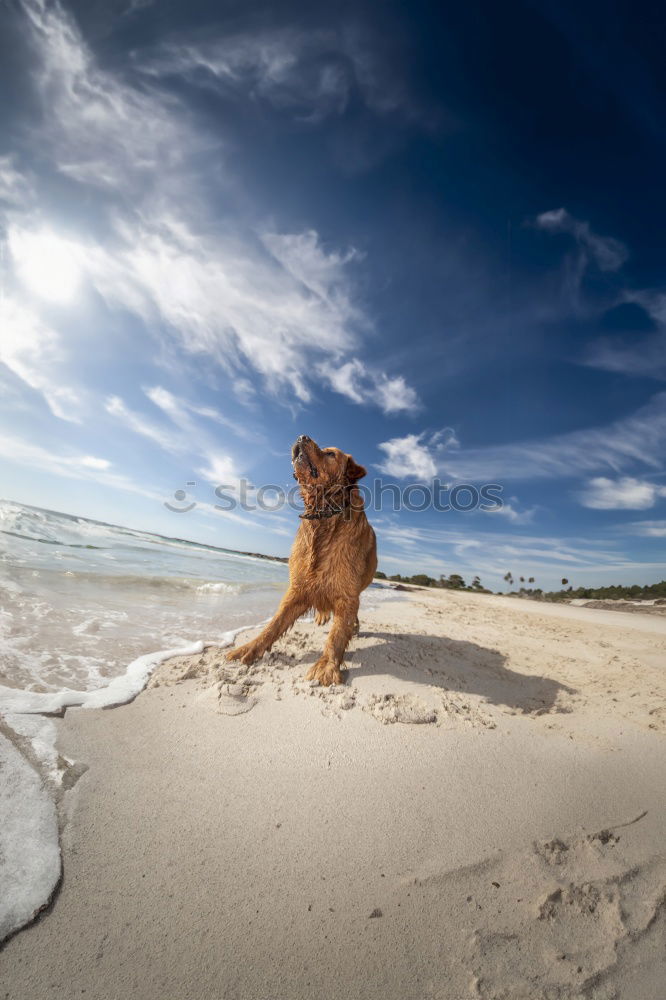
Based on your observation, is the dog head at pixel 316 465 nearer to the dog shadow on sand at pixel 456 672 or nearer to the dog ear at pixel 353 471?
the dog ear at pixel 353 471

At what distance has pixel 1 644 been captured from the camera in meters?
2.79

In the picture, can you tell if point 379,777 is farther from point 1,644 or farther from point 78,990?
point 1,644

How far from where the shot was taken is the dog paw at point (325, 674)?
2648 mm

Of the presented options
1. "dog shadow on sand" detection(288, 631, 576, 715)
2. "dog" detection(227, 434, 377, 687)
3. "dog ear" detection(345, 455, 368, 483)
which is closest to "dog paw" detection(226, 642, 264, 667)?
"dog" detection(227, 434, 377, 687)

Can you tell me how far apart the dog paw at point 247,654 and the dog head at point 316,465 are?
4.98ft

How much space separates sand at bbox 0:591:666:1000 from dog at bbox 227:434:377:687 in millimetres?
939

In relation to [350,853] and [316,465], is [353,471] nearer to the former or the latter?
[316,465]

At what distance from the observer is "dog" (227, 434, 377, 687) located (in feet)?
10.8

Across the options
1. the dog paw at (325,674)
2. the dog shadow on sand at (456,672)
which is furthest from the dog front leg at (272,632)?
the dog paw at (325,674)

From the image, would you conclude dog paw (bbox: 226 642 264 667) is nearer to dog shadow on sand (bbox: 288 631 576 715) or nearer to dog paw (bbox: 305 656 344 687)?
dog shadow on sand (bbox: 288 631 576 715)

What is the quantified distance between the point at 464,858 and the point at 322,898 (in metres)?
0.51

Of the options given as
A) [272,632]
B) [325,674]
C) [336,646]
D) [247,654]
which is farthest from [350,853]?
[272,632]

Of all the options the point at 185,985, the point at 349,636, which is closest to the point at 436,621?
the point at 349,636

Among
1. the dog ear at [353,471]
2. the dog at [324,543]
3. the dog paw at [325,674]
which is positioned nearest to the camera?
the dog paw at [325,674]
